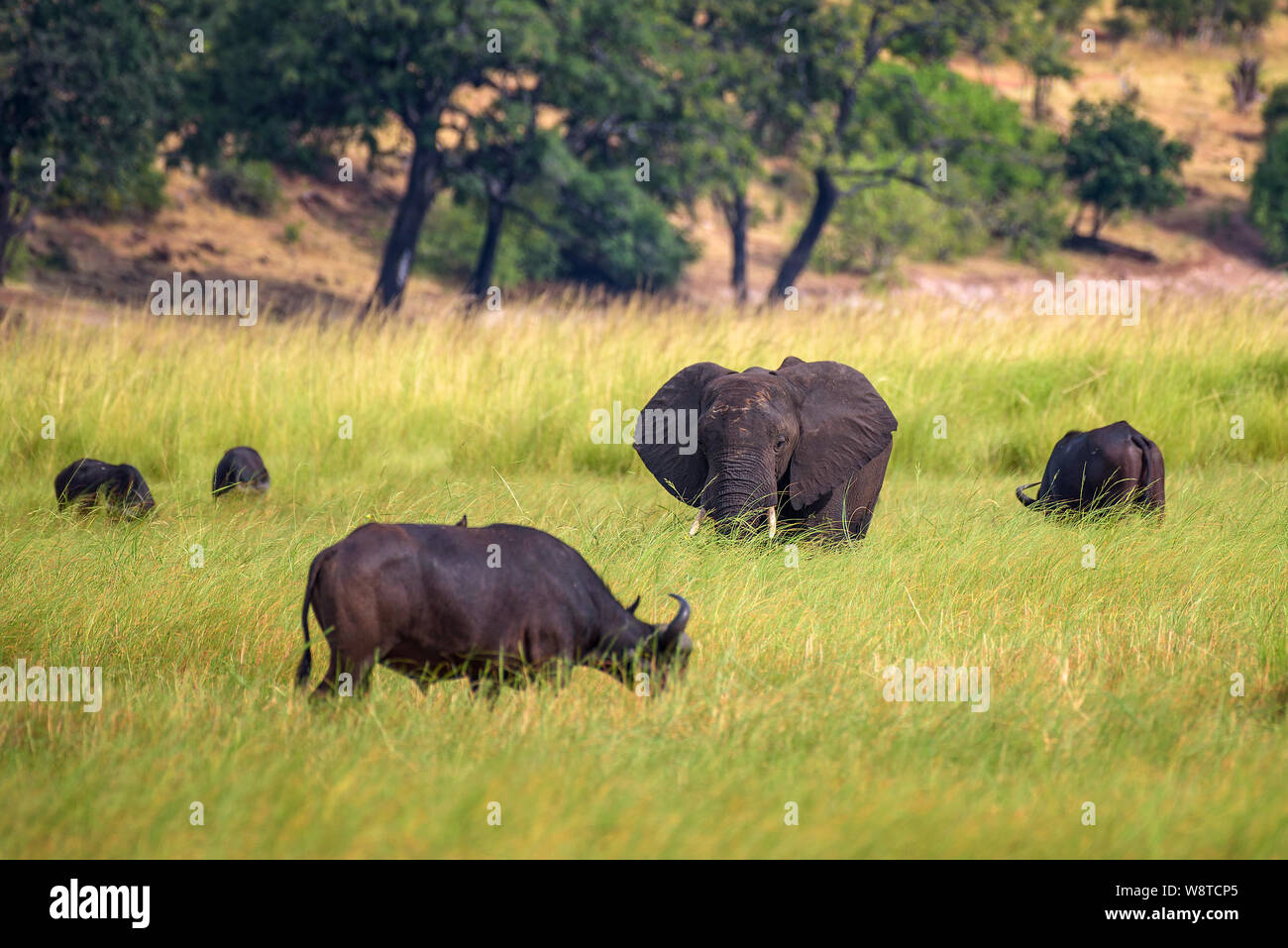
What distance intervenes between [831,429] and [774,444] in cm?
52

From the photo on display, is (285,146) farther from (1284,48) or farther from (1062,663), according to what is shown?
(1284,48)

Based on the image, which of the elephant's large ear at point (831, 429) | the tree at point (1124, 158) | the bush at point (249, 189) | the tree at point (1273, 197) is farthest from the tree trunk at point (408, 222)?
the tree at point (1273, 197)

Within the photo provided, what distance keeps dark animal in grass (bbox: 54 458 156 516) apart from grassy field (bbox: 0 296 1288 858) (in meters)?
0.17

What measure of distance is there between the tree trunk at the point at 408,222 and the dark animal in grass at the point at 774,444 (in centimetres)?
1571

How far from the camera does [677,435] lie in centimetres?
733

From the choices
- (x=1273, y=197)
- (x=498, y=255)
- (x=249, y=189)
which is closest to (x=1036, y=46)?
(x=498, y=255)

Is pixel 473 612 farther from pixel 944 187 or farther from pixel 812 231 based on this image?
pixel 944 187

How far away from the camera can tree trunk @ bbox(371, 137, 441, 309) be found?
2259cm

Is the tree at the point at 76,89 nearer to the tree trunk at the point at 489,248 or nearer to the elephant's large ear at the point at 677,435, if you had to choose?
the tree trunk at the point at 489,248

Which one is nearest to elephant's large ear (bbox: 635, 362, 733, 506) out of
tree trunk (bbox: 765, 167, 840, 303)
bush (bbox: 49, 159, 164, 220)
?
tree trunk (bbox: 765, 167, 840, 303)

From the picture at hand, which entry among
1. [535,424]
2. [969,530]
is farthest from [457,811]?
[535,424]

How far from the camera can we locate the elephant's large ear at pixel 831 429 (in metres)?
7.03

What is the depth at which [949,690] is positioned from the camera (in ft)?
15.5

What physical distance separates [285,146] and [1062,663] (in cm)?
1902
